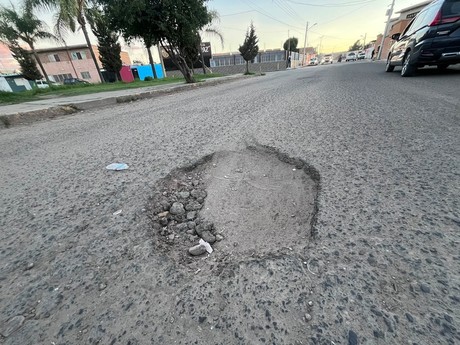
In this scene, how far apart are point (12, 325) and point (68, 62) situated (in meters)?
46.2

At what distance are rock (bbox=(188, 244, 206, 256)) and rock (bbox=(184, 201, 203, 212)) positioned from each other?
0.32 meters

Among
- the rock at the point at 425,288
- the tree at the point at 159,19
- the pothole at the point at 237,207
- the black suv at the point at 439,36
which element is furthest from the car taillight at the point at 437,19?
the tree at the point at 159,19

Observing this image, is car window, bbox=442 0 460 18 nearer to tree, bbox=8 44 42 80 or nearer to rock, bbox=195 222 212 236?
rock, bbox=195 222 212 236

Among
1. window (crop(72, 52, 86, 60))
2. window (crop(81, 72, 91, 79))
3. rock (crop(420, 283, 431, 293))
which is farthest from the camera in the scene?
window (crop(81, 72, 91, 79))

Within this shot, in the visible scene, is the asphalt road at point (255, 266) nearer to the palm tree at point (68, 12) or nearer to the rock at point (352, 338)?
the rock at point (352, 338)

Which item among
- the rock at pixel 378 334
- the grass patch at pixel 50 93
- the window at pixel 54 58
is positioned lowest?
the grass patch at pixel 50 93

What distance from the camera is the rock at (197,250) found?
0.95 meters

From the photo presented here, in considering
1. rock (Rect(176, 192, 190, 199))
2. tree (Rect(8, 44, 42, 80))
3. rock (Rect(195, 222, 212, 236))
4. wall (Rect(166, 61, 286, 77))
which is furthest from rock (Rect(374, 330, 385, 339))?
tree (Rect(8, 44, 42, 80))

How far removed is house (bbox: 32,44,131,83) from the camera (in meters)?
34.2

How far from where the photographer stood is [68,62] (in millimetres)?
34844

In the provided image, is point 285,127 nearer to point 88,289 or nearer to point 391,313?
point 391,313

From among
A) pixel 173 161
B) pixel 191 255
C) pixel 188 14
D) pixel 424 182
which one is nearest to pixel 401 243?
pixel 424 182

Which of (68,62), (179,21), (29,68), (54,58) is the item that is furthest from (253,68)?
(179,21)

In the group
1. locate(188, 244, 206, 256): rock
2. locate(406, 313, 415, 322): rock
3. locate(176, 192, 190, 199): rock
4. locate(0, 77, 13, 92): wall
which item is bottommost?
locate(0, 77, 13, 92): wall
